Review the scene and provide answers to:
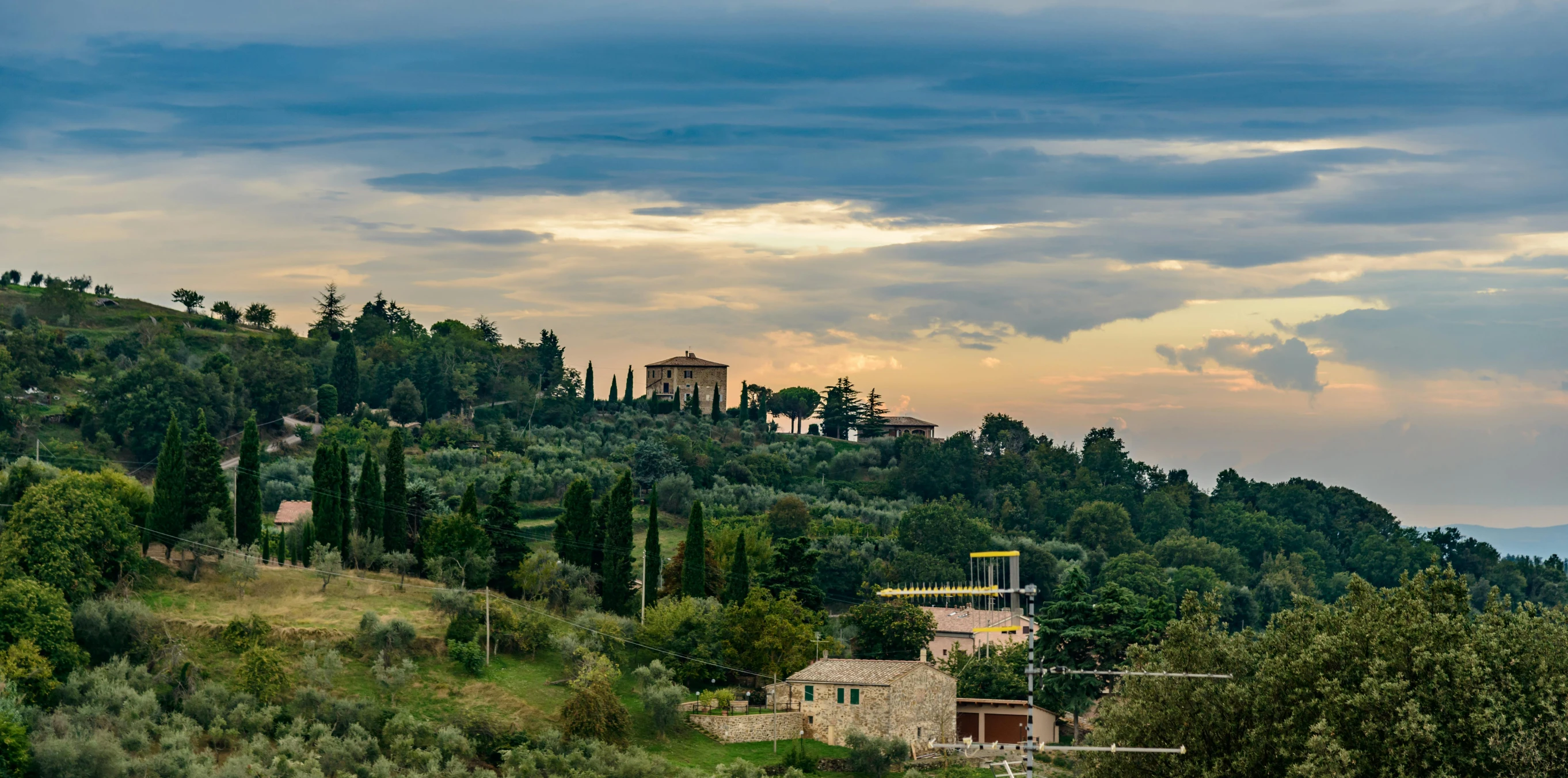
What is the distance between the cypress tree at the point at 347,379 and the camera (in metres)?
115

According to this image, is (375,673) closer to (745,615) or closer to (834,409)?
(745,615)

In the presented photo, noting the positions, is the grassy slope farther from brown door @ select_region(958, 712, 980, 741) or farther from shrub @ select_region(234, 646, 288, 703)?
brown door @ select_region(958, 712, 980, 741)

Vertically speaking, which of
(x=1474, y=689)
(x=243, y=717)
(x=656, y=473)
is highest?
(x=656, y=473)

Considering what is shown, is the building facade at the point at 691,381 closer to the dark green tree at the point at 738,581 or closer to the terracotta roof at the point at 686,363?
the terracotta roof at the point at 686,363

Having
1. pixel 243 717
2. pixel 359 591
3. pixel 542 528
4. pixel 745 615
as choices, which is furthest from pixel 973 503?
pixel 243 717

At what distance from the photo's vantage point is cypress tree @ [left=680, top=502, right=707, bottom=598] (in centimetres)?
7175

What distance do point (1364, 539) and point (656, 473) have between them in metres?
74.6

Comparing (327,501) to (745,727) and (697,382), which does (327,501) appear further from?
(697,382)

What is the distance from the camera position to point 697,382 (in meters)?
147

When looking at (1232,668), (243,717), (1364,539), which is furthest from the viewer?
(1364,539)

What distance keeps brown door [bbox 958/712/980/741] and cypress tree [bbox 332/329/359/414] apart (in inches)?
2523

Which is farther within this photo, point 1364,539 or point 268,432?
point 1364,539

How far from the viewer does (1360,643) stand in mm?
38469

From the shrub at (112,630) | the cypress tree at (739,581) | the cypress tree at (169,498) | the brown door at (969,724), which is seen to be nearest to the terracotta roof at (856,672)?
the brown door at (969,724)
